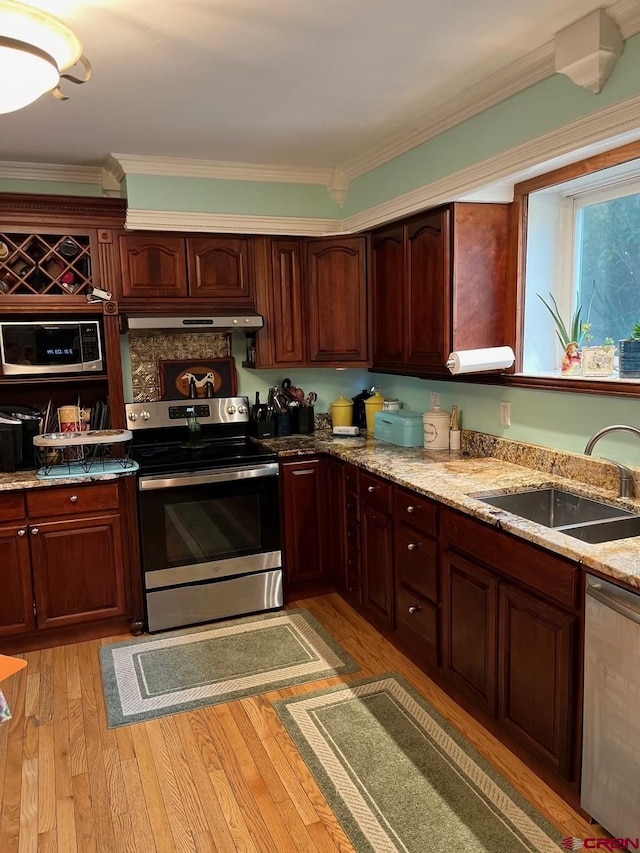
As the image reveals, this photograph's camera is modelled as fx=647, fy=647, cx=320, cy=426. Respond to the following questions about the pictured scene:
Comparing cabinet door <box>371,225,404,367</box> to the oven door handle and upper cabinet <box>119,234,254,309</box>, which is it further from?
the oven door handle

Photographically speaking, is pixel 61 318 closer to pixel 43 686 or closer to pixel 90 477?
pixel 90 477

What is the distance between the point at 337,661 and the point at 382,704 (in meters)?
0.40

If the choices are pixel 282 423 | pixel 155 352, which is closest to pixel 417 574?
pixel 282 423

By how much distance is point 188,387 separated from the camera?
3.86 metres

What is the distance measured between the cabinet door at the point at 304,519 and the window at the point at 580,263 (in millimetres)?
1279

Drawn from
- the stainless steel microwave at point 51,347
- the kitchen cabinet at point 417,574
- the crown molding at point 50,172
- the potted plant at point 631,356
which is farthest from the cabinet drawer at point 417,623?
the crown molding at point 50,172

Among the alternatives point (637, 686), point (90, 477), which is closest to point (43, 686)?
point (90, 477)

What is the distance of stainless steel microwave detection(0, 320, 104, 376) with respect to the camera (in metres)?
3.27

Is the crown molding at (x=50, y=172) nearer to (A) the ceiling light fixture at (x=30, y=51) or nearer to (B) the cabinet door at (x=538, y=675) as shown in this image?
(A) the ceiling light fixture at (x=30, y=51)

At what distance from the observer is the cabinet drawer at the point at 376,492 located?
2.96 meters

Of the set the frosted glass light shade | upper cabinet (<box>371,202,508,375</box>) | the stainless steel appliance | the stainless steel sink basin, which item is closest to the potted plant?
the stainless steel sink basin

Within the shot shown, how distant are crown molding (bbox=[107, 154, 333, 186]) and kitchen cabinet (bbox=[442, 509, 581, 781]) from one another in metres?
2.20

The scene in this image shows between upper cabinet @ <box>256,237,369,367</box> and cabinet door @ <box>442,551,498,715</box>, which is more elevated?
upper cabinet @ <box>256,237,369,367</box>

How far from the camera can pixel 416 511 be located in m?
2.71
